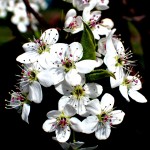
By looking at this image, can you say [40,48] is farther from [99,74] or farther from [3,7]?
[3,7]

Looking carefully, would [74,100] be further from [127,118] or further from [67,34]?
[127,118]

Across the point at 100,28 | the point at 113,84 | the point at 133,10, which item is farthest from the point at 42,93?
the point at 133,10

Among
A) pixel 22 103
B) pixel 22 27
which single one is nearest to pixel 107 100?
pixel 22 103

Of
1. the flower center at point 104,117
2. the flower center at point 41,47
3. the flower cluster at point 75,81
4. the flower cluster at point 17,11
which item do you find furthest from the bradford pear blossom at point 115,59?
the flower cluster at point 17,11

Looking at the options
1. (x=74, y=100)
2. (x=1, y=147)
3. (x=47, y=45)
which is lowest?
(x=1, y=147)

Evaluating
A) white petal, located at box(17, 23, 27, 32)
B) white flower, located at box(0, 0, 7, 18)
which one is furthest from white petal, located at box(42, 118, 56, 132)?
white petal, located at box(17, 23, 27, 32)
